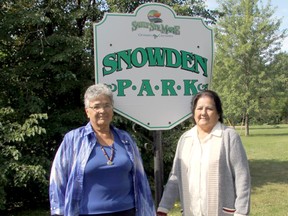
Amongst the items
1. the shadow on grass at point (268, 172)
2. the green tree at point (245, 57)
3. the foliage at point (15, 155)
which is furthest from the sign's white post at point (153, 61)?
the green tree at point (245, 57)

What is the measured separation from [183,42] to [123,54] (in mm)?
534

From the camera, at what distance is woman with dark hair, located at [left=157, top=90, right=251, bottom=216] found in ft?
8.07

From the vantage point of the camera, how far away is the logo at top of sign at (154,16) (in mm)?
3125

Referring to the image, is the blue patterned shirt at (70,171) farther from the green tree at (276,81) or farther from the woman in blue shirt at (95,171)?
the green tree at (276,81)

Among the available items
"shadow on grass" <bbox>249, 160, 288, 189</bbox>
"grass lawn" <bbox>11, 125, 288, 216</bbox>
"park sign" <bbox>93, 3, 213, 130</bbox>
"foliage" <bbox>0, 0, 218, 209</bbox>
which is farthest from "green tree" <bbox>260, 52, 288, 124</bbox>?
"park sign" <bbox>93, 3, 213, 130</bbox>

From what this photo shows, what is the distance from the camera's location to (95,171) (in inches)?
93.2

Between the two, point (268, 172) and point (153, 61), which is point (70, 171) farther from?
point (268, 172)

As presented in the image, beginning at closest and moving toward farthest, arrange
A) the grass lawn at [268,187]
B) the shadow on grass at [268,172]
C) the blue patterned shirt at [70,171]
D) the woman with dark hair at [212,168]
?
the blue patterned shirt at [70,171] → the woman with dark hair at [212,168] → the grass lawn at [268,187] → the shadow on grass at [268,172]

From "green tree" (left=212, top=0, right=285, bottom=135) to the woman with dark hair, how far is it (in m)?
26.3

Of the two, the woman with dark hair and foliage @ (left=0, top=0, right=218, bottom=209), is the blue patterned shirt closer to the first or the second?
the woman with dark hair

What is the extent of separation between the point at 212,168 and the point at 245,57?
27798mm

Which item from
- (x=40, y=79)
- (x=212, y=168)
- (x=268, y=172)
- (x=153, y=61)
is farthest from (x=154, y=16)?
(x=268, y=172)

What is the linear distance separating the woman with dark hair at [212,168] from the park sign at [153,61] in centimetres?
53

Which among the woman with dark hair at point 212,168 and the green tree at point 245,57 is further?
the green tree at point 245,57
